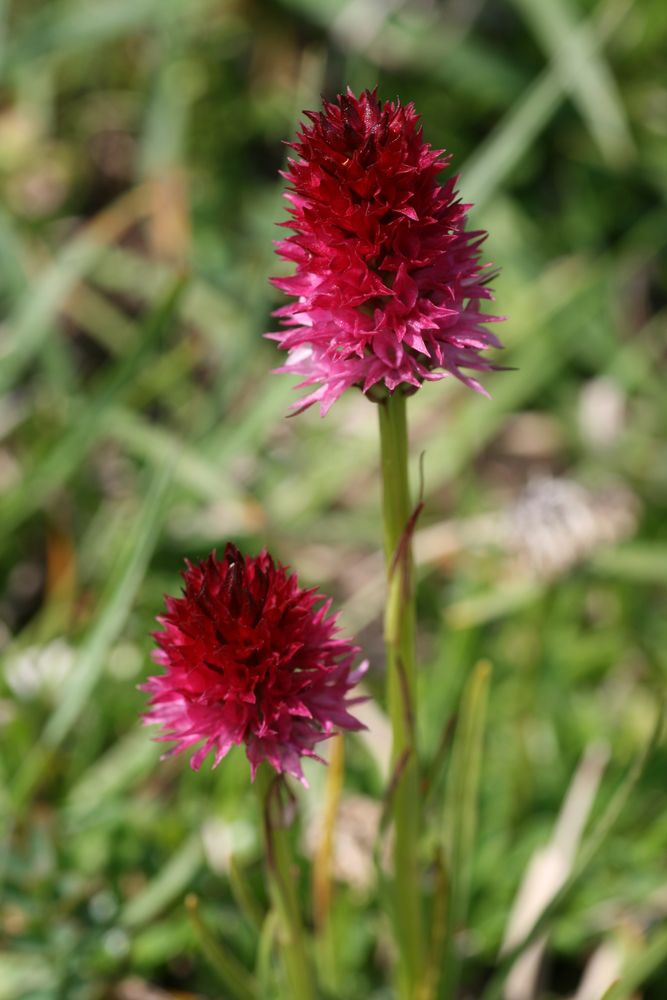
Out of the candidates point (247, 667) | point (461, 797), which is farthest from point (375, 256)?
point (461, 797)

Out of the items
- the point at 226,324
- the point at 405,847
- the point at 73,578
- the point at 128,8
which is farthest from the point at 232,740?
the point at 128,8

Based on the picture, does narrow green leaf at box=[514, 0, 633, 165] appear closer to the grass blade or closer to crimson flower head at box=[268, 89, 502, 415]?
the grass blade

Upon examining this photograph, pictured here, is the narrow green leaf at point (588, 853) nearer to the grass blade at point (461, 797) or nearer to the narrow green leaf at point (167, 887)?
the grass blade at point (461, 797)

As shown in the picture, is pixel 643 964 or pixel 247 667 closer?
pixel 247 667

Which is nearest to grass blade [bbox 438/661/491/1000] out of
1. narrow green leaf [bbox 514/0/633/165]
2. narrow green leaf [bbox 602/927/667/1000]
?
narrow green leaf [bbox 602/927/667/1000]

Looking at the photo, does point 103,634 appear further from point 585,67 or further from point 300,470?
point 585,67

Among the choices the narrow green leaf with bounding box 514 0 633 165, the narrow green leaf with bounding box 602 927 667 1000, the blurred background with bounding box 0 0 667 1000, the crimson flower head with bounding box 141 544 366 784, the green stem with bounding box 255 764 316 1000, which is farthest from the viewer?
the narrow green leaf with bounding box 514 0 633 165
